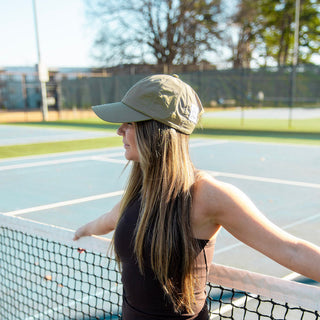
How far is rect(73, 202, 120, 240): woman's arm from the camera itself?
2.05 meters

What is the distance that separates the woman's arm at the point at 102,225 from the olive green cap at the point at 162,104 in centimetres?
57

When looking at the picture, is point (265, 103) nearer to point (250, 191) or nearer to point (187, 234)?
point (250, 191)

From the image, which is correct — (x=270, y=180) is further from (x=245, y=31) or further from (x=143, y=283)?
(x=245, y=31)

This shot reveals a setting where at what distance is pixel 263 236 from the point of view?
1439 mm

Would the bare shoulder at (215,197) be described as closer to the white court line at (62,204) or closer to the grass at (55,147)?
the white court line at (62,204)

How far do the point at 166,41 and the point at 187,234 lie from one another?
41.9 meters


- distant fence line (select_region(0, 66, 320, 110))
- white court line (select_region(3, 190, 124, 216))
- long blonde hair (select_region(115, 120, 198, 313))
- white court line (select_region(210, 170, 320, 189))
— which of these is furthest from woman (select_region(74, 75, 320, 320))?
distant fence line (select_region(0, 66, 320, 110))

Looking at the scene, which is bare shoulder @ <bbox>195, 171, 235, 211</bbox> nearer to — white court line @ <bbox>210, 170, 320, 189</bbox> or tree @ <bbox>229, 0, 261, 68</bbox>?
white court line @ <bbox>210, 170, 320, 189</bbox>

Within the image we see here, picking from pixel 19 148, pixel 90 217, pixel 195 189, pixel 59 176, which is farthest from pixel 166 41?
pixel 195 189

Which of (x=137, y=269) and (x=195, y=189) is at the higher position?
(x=195, y=189)

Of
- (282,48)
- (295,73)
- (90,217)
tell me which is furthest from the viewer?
(282,48)

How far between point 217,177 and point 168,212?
698 centimetres

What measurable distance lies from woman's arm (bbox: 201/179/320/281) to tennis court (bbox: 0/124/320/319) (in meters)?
2.39

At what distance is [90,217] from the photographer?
19.2ft
